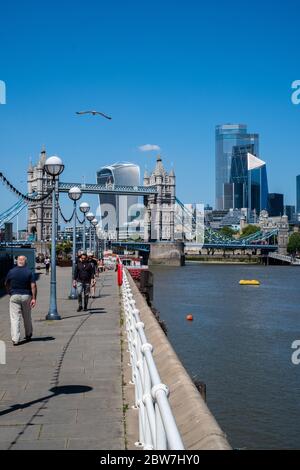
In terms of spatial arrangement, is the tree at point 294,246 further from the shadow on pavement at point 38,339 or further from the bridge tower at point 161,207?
the shadow on pavement at point 38,339

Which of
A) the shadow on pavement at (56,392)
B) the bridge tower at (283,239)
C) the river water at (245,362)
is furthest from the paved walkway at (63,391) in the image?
the bridge tower at (283,239)

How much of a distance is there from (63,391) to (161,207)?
14655 cm

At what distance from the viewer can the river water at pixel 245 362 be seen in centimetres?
1170

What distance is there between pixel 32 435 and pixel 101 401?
1326mm

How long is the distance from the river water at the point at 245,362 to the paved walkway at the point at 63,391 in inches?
110

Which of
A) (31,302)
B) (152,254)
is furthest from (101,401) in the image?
(152,254)

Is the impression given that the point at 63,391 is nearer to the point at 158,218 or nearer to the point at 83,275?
the point at 83,275

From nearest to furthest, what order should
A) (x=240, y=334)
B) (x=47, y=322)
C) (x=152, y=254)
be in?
(x=47, y=322), (x=240, y=334), (x=152, y=254)

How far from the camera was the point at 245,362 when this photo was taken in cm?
1836

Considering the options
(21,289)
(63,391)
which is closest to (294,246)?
(21,289)

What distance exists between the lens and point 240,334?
24.9m

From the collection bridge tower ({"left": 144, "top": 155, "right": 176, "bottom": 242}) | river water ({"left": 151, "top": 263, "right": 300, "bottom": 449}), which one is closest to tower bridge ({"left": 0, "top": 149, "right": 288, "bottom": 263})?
bridge tower ({"left": 144, "top": 155, "right": 176, "bottom": 242})
